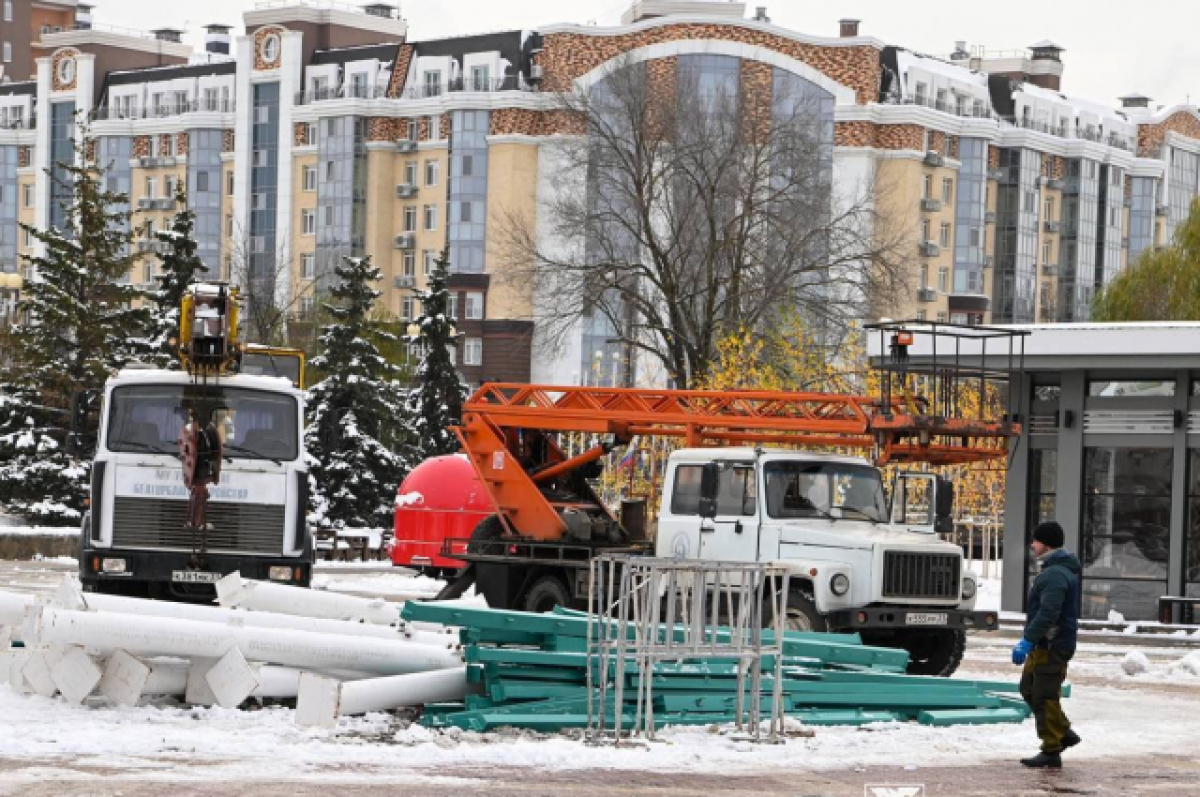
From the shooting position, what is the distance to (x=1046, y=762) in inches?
622

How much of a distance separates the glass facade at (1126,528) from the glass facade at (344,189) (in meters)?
90.5

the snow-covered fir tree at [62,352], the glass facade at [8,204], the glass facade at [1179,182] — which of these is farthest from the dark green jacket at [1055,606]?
the glass facade at [8,204]

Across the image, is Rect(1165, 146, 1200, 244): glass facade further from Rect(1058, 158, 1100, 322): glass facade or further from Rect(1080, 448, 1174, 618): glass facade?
Rect(1080, 448, 1174, 618): glass facade

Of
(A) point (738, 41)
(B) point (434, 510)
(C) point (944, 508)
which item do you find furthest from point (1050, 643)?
(A) point (738, 41)

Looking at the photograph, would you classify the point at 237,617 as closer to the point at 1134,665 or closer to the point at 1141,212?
the point at 1134,665

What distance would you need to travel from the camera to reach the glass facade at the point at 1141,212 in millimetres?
135125

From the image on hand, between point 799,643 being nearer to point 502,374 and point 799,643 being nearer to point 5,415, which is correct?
point 5,415

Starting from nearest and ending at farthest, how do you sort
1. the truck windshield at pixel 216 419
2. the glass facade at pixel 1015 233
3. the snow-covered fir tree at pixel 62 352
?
the truck windshield at pixel 216 419 → the snow-covered fir tree at pixel 62 352 → the glass facade at pixel 1015 233

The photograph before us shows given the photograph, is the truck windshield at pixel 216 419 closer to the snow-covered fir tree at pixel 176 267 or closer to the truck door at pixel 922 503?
the truck door at pixel 922 503

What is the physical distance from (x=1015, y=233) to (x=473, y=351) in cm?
3055

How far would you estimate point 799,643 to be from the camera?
18.9m

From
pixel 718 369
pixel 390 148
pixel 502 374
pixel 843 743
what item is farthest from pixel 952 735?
pixel 390 148

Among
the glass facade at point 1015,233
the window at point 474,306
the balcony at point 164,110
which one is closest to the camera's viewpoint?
the window at point 474,306

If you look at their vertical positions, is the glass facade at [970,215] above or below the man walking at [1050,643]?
above
